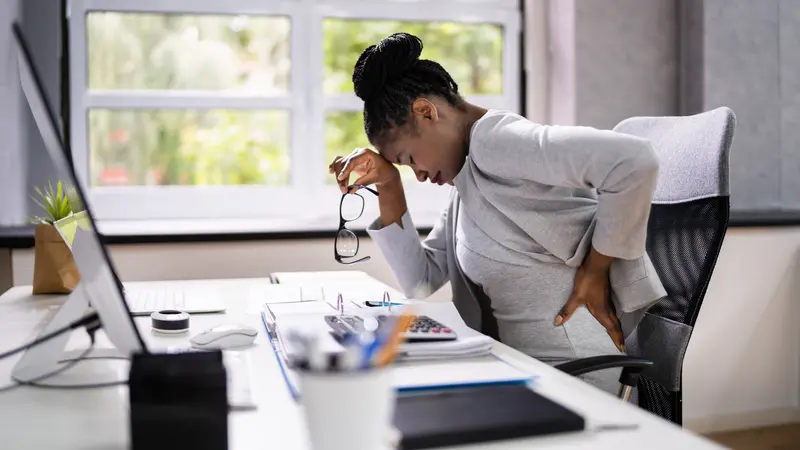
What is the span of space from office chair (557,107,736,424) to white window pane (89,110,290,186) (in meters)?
1.58

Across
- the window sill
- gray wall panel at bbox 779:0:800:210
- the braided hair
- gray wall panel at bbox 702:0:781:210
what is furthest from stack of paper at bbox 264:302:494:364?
gray wall panel at bbox 779:0:800:210

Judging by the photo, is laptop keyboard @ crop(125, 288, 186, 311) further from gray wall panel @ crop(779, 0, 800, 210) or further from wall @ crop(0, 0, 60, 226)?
gray wall panel @ crop(779, 0, 800, 210)

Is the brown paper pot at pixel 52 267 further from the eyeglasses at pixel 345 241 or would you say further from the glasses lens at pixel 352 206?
the glasses lens at pixel 352 206

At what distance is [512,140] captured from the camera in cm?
131

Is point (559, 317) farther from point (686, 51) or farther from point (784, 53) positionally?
point (784, 53)

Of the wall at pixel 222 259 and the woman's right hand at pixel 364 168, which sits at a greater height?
the woman's right hand at pixel 364 168

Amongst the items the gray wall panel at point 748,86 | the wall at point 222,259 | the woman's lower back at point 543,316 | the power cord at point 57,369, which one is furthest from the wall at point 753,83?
the power cord at point 57,369

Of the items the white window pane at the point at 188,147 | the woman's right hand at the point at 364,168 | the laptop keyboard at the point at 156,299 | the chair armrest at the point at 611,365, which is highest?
the white window pane at the point at 188,147

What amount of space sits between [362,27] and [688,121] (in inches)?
63.4

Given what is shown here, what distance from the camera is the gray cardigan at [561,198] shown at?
125cm

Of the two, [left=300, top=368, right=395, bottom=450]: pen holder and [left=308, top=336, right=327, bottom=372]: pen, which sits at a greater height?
[left=308, top=336, right=327, bottom=372]: pen

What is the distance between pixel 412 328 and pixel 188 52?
186 centimetres

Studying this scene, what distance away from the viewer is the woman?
1260 millimetres

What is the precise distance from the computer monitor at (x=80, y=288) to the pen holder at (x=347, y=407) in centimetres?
28
